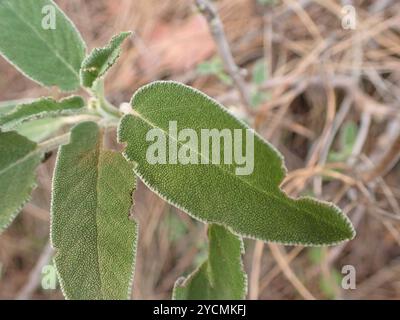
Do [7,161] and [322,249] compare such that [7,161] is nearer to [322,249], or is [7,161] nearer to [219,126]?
[219,126]

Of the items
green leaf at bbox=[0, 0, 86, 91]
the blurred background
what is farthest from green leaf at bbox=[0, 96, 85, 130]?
the blurred background

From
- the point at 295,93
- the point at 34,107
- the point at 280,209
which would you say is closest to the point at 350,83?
the point at 295,93

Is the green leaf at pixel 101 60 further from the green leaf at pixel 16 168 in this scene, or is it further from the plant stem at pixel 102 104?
the green leaf at pixel 16 168

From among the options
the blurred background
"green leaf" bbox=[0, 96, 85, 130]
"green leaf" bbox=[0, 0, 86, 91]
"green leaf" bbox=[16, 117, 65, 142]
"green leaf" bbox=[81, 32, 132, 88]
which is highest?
the blurred background

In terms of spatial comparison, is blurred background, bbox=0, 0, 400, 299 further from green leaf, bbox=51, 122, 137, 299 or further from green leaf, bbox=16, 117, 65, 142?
green leaf, bbox=51, 122, 137, 299

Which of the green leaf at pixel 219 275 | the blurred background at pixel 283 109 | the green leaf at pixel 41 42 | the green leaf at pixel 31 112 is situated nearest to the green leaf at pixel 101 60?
the green leaf at pixel 31 112
